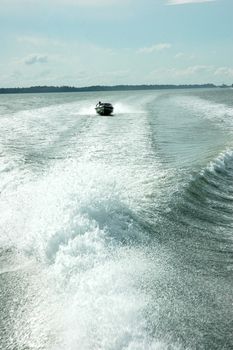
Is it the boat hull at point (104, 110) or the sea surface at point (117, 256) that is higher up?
the sea surface at point (117, 256)

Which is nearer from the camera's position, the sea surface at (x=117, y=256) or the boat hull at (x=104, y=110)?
the sea surface at (x=117, y=256)

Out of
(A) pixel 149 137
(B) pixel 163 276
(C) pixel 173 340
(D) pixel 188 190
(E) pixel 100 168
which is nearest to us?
(C) pixel 173 340

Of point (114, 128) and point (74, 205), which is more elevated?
point (74, 205)

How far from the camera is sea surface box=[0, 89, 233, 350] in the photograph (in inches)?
242

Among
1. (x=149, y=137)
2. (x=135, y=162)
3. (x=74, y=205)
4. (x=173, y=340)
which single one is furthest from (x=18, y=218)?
(x=149, y=137)

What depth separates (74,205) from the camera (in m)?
10.0

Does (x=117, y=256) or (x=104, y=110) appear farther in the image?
(x=104, y=110)

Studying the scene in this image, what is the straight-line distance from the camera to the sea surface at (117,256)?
6.14 m

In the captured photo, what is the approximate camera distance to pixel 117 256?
8.44 meters

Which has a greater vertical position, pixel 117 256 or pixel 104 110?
pixel 117 256

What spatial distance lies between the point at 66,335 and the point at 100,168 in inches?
395

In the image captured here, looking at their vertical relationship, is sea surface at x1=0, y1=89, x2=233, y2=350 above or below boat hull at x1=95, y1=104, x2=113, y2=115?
above

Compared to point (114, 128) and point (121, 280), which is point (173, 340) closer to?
point (121, 280)

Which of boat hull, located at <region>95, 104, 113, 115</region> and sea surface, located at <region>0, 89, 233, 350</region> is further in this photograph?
boat hull, located at <region>95, 104, 113, 115</region>
